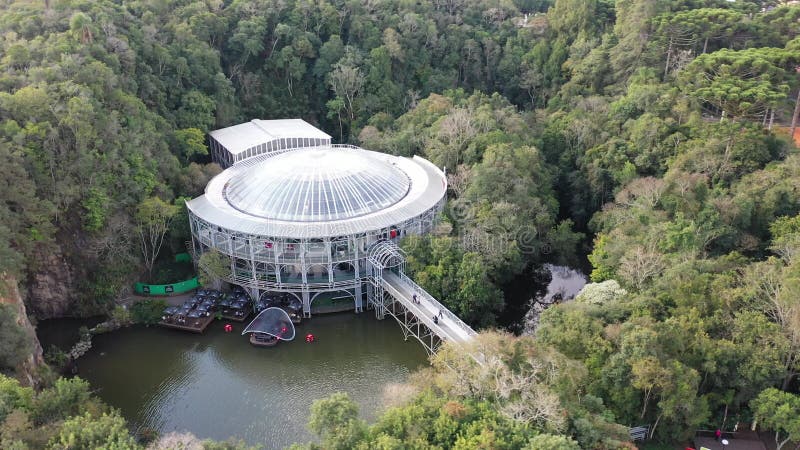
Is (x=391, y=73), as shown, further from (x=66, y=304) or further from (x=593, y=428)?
(x=593, y=428)

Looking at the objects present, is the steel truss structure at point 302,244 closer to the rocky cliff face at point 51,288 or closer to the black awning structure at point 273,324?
the black awning structure at point 273,324

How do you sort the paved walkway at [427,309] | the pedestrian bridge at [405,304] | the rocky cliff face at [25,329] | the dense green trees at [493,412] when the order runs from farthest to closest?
the pedestrian bridge at [405,304]
the paved walkway at [427,309]
the rocky cliff face at [25,329]
the dense green trees at [493,412]

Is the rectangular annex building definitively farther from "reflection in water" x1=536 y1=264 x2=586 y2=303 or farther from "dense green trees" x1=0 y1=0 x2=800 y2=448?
"reflection in water" x1=536 y1=264 x2=586 y2=303

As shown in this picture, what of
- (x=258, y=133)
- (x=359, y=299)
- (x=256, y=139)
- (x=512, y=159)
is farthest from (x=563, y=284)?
(x=258, y=133)

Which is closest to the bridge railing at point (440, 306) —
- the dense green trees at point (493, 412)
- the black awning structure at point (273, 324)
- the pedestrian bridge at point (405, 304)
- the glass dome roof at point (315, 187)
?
the pedestrian bridge at point (405, 304)

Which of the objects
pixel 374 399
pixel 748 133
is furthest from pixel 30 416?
pixel 748 133
